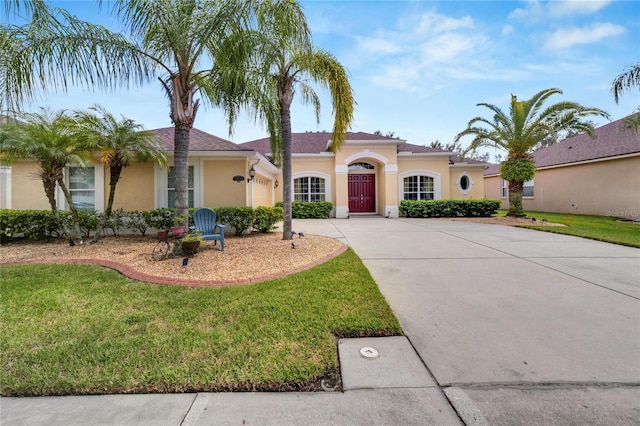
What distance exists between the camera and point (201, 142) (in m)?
10.6

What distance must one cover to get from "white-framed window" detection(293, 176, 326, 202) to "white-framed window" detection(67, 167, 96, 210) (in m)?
10.4

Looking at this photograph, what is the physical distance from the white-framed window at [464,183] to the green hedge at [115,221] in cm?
1487

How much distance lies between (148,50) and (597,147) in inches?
1011

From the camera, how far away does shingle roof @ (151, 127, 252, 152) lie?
9.89m

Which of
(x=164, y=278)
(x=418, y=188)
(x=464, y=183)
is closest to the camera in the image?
(x=164, y=278)

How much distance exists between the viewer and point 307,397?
7.07 ft

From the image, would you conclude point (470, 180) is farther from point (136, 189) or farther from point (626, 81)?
point (136, 189)

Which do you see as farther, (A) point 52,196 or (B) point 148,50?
(A) point 52,196

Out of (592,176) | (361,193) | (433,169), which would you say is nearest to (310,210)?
(361,193)

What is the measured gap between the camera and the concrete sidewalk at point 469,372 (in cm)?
197

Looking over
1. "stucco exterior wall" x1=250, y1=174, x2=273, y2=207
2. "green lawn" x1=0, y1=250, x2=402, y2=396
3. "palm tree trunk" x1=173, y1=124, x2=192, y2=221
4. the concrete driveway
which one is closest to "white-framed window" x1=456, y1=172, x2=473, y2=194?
the concrete driveway

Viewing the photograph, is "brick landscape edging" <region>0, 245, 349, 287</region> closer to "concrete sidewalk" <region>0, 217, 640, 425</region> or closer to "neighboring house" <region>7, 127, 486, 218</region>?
"concrete sidewalk" <region>0, 217, 640, 425</region>

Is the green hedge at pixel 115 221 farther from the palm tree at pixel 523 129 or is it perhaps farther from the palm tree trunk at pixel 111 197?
the palm tree at pixel 523 129

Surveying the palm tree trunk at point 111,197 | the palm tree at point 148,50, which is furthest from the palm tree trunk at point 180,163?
the palm tree trunk at point 111,197
